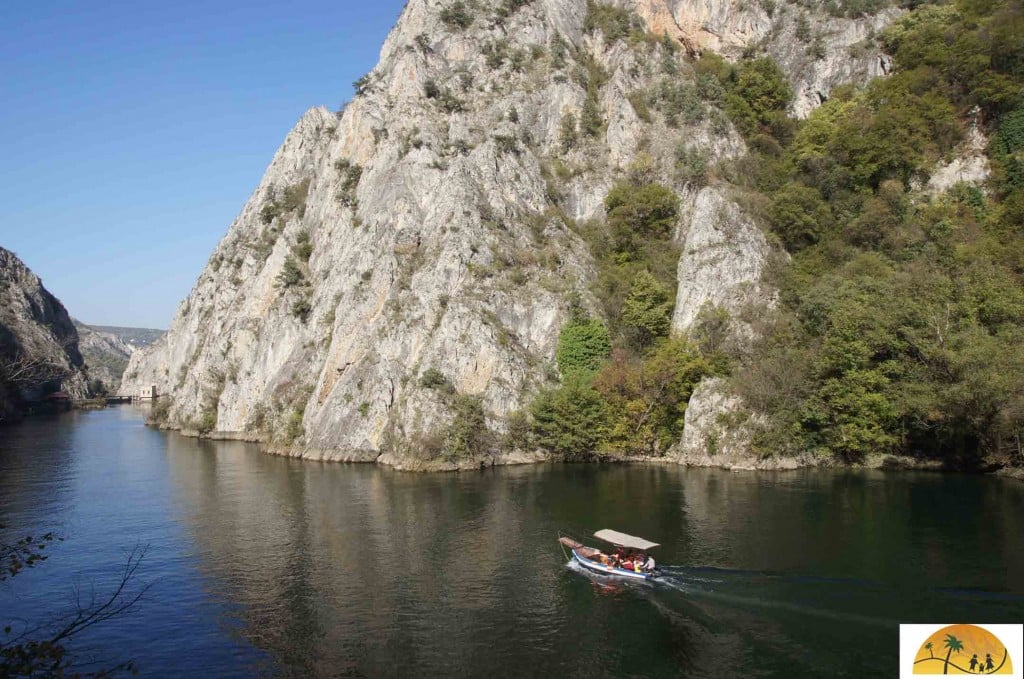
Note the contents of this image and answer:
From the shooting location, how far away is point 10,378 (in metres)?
19.1

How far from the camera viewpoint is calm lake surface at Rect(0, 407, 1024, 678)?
30.3 metres

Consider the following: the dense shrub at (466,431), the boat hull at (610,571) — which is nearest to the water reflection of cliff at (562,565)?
the boat hull at (610,571)

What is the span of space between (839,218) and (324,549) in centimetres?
7823

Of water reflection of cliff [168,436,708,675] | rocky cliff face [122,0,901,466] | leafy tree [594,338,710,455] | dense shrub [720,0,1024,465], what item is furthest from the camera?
rocky cliff face [122,0,901,466]

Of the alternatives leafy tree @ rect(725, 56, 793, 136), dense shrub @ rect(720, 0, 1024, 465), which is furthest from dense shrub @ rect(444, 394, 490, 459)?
leafy tree @ rect(725, 56, 793, 136)

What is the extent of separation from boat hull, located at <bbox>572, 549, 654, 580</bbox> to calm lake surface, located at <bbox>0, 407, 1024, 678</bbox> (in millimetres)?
973

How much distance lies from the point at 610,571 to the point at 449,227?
2508 inches

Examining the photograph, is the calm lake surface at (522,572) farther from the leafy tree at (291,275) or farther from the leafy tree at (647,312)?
the leafy tree at (291,275)

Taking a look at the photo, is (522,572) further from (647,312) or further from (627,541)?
(647,312)

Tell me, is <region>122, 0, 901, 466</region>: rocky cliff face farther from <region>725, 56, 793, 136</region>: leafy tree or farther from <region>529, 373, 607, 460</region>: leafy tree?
<region>529, 373, 607, 460</region>: leafy tree

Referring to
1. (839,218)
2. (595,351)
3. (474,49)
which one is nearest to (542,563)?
(595,351)

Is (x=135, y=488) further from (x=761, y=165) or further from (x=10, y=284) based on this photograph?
(x=10, y=284)

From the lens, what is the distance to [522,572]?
40.5 metres

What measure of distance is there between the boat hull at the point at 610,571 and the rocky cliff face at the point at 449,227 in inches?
1547
